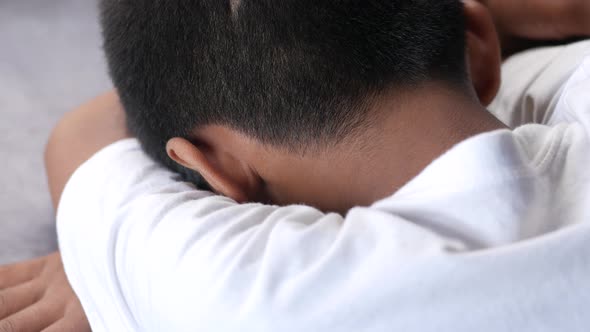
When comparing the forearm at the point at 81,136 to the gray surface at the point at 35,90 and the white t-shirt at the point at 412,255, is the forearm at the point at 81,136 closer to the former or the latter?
the gray surface at the point at 35,90

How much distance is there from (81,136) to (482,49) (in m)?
0.48

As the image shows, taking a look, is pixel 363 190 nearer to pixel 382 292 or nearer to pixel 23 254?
pixel 382 292

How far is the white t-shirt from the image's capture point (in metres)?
0.41

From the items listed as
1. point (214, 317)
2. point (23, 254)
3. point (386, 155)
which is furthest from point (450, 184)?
point (23, 254)

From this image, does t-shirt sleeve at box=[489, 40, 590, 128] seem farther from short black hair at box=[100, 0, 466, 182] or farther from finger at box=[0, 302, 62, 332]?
finger at box=[0, 302, 62, 332]

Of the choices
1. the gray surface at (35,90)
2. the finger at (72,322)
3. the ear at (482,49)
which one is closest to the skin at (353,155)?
the ear at (482,49)

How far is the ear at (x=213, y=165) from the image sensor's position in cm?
55

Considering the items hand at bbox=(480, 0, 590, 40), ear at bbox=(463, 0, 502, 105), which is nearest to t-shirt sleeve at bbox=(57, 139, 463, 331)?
ear at bbox=(463, 0, 502, 105)

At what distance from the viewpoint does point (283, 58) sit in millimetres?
490

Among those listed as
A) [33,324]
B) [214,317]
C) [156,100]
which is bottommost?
[33,324]

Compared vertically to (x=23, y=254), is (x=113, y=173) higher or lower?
higher

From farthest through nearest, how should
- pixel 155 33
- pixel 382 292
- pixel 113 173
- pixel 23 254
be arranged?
pixel 23 254 < pixel 113 173 < pixel 155 33 < pixel 382 292

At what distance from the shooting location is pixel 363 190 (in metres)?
A: 0.52

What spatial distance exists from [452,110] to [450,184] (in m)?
0.09
